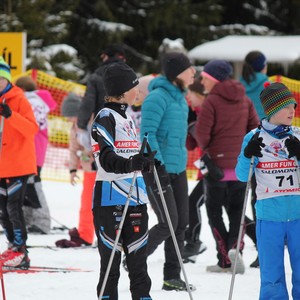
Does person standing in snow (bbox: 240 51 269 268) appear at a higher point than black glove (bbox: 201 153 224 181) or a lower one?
higher

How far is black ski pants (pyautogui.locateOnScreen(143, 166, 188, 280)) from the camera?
6520mm

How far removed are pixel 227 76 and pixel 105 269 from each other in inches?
115

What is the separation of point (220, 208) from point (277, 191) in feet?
7.03

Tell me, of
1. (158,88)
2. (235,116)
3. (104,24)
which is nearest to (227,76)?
(235,116)

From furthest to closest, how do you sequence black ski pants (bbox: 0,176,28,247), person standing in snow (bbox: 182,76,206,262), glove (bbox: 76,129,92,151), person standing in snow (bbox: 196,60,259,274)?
glove (bbox: 76,129,92,151) → person standing in snow (bbox: 182,76,206,262) → person standing in snow (bbox: 196,60,259,274) → black ski pants (bbox: 0,176,28,247)

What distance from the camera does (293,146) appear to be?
5.18 meters

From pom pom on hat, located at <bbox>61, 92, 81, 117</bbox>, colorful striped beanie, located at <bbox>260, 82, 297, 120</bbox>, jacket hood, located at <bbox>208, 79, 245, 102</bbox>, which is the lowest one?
pom pom on hat, located at <bbox>61, 92, 81, 117</bbox>

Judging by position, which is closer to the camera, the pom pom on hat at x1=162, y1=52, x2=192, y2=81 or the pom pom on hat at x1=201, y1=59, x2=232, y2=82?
the pom pom on hat at x1=162, y1=52, x2=192, y2=81

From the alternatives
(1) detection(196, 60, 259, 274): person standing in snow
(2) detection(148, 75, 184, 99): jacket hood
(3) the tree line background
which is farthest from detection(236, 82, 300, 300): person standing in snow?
(3) the tree line background

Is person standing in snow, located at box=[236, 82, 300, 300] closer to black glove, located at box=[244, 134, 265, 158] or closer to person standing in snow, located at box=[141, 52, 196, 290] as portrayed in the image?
black glove, located at box=[244, 134, 265, 158]

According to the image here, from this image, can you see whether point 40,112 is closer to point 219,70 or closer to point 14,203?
point 14,203

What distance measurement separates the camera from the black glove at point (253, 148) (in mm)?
5250

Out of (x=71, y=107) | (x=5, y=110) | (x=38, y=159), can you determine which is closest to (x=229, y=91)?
(x=5, y=110)

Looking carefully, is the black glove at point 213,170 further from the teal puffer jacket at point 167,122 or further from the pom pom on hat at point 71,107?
the pom pom on hat at point 71,107
